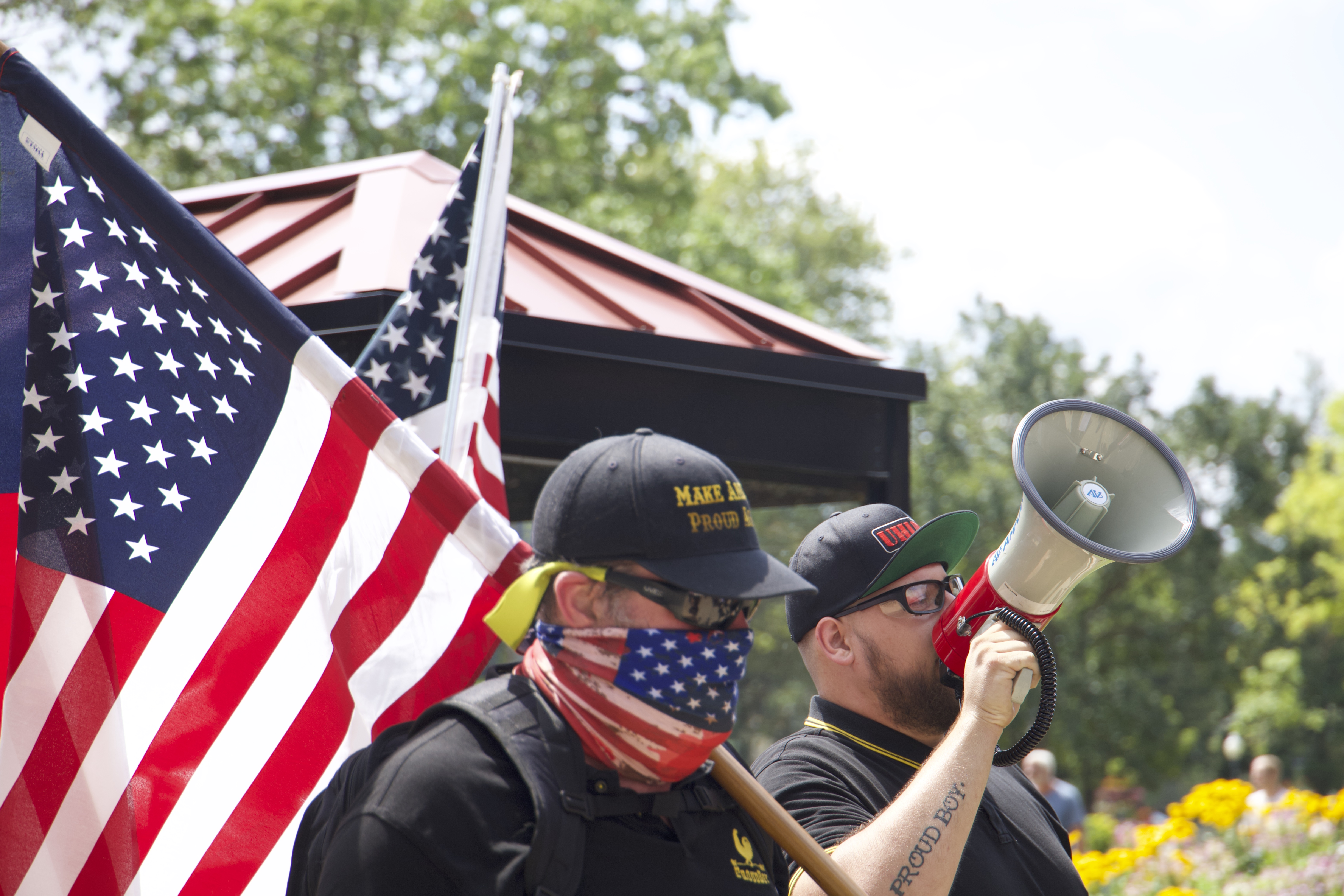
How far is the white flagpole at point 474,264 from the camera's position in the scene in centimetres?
317

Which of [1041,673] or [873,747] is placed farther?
[873,747]

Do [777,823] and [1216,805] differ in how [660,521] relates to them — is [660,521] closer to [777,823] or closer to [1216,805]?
[777,823]

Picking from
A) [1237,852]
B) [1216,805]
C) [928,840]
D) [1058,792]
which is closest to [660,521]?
[928,840]

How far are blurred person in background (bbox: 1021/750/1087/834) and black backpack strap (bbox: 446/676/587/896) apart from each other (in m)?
9.10

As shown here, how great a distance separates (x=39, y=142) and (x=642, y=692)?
1560 millimetres

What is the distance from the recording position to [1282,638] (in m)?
31.9

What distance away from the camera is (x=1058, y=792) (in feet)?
36.7

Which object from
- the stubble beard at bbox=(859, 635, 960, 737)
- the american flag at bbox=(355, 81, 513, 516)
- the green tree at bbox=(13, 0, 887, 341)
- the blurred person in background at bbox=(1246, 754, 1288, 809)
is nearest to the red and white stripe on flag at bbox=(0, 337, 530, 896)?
the american flag at bbox=(355, 81, 513, 516)

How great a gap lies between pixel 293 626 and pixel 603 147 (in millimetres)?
15864

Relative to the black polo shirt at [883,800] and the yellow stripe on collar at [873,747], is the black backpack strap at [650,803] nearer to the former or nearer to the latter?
the black polo shirt at [883,800]

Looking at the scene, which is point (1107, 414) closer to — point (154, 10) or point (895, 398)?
point (895, 398)

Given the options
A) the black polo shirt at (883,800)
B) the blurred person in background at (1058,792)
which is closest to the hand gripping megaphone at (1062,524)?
the black polo shirt at (883,800)

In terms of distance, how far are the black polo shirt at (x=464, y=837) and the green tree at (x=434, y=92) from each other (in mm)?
13569

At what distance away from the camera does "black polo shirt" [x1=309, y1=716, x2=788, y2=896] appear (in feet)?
5.13
